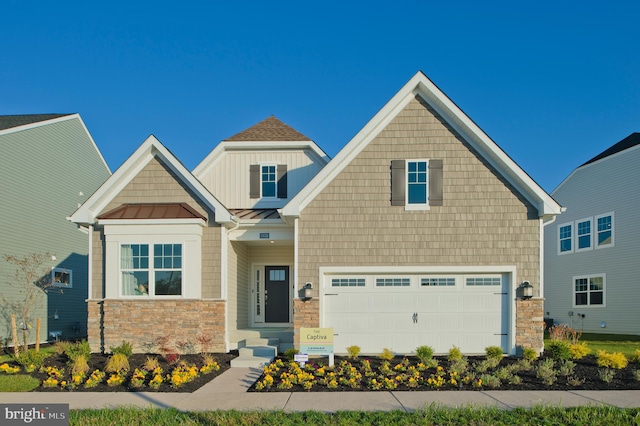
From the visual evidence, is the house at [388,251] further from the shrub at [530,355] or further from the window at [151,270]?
the shrub at [530,355]

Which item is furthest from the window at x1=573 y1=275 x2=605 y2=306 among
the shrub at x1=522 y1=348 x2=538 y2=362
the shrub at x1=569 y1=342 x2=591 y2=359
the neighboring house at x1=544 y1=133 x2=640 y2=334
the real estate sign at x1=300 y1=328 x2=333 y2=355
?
the real estate sign at x1=300 y1=328 x2=333 y2=355

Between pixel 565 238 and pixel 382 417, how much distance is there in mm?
21416

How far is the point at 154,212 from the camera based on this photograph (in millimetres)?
15250

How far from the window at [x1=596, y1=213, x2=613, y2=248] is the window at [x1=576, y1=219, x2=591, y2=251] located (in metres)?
0.66

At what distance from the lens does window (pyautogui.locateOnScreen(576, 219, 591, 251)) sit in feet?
81.4

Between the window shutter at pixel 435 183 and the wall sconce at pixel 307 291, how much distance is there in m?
3.87

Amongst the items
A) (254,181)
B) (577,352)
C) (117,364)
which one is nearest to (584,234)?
(577,352)

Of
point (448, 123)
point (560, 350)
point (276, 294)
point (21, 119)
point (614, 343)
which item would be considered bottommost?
point (614, 343)

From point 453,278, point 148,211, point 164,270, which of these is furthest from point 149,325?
point 453,278

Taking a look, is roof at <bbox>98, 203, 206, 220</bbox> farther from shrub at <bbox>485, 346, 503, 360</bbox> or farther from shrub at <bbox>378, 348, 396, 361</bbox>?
shrub at <bbox>485, 346, 503, 360</bbox>

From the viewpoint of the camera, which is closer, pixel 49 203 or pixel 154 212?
pixel 154 212

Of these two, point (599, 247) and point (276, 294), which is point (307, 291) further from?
point (599, 247)

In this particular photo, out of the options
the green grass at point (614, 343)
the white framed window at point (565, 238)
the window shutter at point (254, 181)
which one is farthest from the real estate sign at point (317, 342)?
the white framed window at point (565, 238)

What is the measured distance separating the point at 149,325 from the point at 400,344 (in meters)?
6.64
